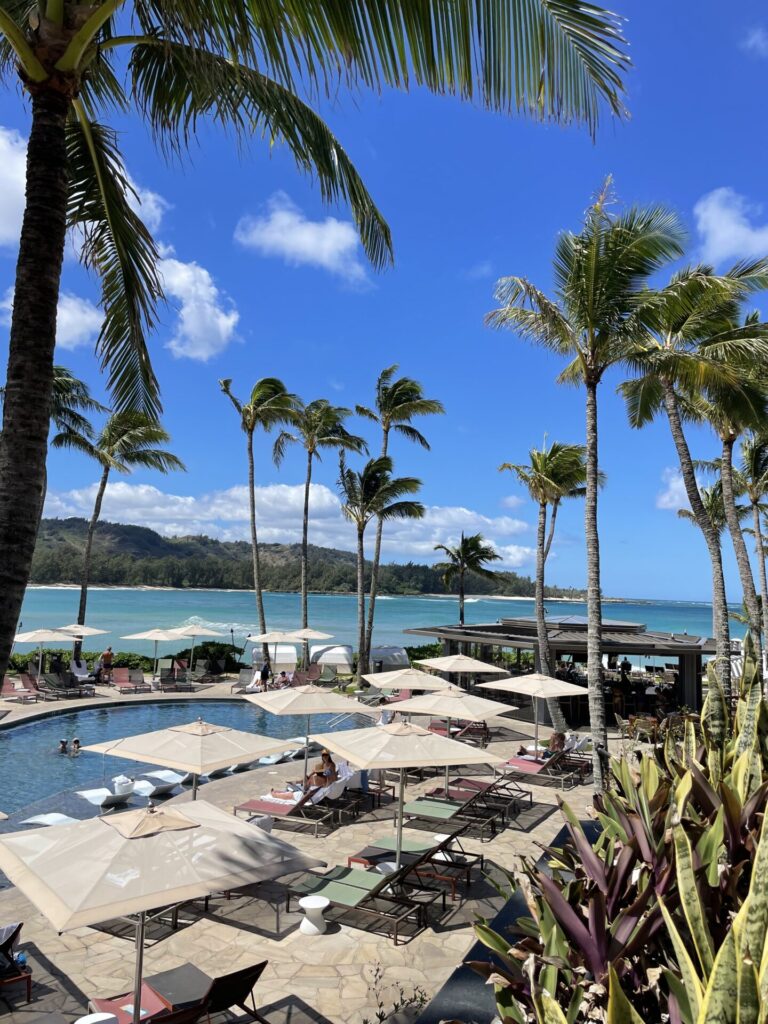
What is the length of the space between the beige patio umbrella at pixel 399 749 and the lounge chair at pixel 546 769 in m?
5.15

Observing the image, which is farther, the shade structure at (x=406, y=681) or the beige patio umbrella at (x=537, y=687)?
the beige patio umbrella at (x=537, y=687)

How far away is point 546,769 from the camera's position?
1439cm

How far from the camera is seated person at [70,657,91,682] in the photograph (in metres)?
24.8

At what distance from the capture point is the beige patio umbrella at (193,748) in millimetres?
8703

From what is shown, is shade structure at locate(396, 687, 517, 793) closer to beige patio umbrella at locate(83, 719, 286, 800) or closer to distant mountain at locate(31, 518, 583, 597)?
beige patio umbrella at locate(83, 719, 286, 800)

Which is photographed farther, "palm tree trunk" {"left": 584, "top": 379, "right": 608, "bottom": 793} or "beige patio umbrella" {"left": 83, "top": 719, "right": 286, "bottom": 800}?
"palm tree trunk" {"left": 584, "top": 379, "right": 608, "bottom": 793}

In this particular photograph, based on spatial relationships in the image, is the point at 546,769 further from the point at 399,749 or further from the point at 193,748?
the point at 193,748

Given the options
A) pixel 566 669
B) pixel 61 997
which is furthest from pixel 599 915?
pixel 566 669

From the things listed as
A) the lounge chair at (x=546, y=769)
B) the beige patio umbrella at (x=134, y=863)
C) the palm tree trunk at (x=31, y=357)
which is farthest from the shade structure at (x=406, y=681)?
the palm tree trunk at (x=31, y=357)

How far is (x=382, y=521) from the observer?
3209 cm

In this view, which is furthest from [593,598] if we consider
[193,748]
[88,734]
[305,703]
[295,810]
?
[88,734]

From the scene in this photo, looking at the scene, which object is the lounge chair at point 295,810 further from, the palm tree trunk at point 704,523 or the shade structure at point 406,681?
the palm tree trunk at point 704,523

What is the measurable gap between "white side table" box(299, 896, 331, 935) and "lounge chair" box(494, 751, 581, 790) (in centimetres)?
721

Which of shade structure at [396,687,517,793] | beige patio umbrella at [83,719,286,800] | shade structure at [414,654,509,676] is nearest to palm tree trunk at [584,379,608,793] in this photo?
shade structure at [396,687,517,793]
